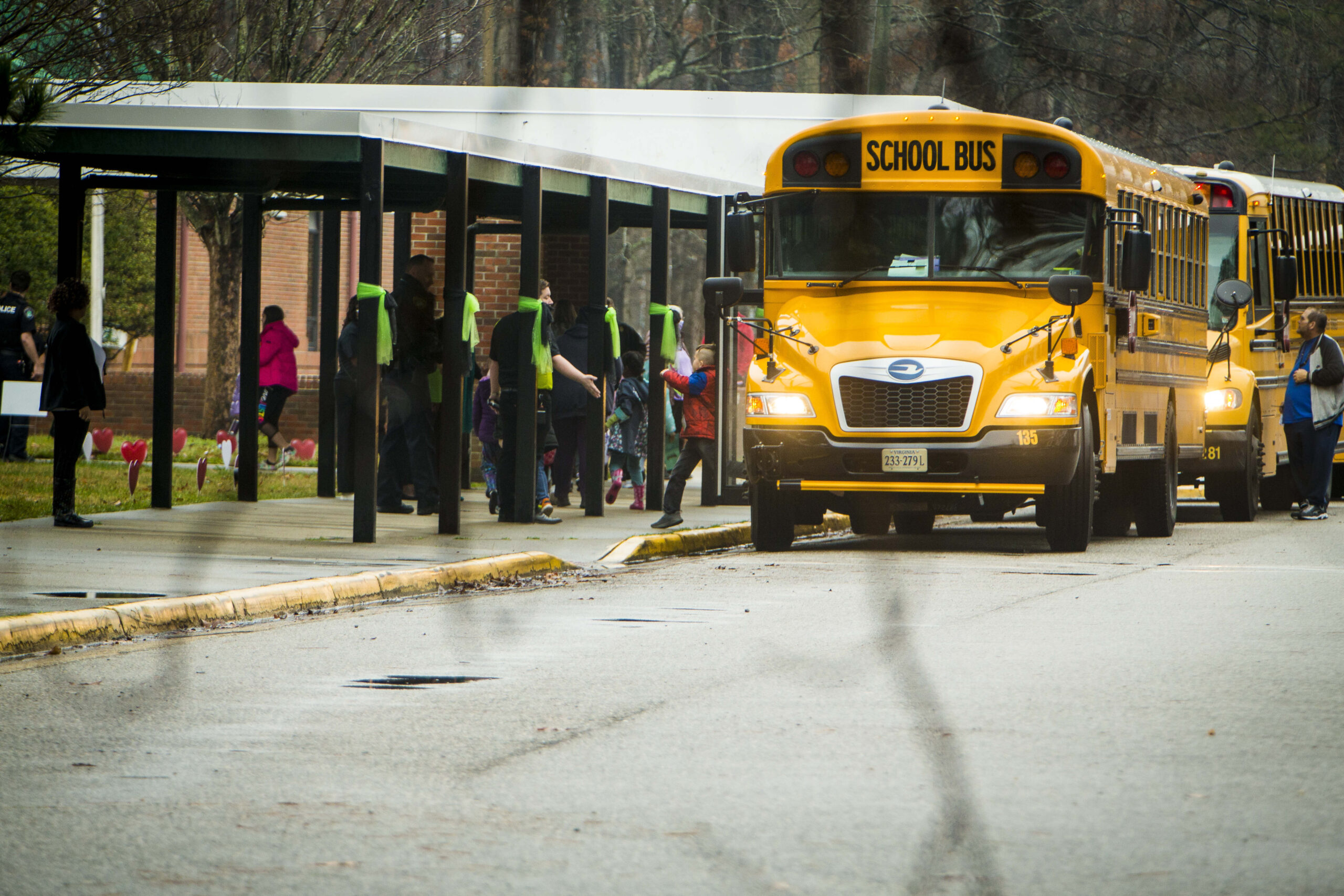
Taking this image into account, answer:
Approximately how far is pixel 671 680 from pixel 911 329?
547 cm

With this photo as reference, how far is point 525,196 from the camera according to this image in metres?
13.9

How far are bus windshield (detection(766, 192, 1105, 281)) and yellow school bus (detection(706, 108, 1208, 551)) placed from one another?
1cm

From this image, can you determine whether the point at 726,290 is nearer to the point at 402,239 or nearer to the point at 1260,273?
the point at 402,239

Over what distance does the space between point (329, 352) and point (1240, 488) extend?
8538 mm

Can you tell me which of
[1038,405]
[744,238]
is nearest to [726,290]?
[744,238]

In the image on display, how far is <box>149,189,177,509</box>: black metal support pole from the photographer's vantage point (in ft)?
47.8

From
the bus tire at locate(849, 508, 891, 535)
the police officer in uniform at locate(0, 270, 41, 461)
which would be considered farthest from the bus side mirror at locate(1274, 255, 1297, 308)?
the police officer in uniform at locate(0, 270, 41, 461)

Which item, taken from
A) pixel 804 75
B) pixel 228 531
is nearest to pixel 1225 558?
pixel 228 531

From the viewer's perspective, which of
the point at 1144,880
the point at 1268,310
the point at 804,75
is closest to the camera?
the point at 804,75

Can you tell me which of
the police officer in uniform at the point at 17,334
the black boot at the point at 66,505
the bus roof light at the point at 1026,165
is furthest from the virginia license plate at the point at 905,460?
the police officer in uniform at the point at 17,334

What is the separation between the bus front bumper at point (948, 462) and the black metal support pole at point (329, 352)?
570 cm

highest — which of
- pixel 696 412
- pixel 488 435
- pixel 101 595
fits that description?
pixel 696 412

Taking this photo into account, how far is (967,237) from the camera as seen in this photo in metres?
12.6

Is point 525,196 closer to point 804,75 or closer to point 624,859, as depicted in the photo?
point 624,859
